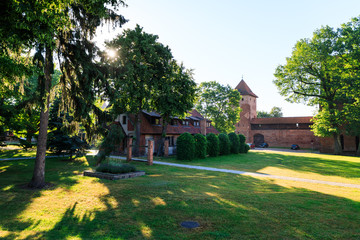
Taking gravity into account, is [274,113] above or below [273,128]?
above

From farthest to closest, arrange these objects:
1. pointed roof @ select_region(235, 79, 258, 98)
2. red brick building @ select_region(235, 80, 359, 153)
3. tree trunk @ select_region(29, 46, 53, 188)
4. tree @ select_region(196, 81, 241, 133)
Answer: pointed roof @ select_region(235, 79, 258, 98) < red brick building @ select_region(235, 80, 359, 153) < tree @ select_region(196, 81, 241, 133) < tree trunk @ select_region(29, 46, 53, 188)

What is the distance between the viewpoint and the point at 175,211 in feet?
22.6

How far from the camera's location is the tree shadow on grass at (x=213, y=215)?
524cm

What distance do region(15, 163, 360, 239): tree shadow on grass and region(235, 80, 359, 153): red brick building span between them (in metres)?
41.8

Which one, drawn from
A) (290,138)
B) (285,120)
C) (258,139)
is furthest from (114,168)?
(258,139)

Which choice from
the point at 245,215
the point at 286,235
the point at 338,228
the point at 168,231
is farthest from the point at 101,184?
the point at 338,228

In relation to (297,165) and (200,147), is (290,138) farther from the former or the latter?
(200,147)

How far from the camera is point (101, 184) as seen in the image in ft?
35.8

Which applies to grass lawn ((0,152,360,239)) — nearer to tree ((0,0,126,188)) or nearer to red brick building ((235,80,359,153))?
tree ((0,0,126,188))

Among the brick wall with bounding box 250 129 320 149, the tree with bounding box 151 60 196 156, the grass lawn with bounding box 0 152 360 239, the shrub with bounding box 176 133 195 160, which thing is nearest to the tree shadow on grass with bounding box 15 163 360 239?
the grass lawn with bounding box 0 152 360 239

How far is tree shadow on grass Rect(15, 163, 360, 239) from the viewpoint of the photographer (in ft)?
17.2

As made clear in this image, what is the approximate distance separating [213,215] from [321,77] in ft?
120

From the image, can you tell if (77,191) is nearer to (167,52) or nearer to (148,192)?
(148,192)

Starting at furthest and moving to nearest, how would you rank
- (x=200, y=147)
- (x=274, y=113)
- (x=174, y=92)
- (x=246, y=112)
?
1. (x=274, y=113)
2. (x=246, y=112)
3. (x=200, y=147)
4. (x=174, y=92)
